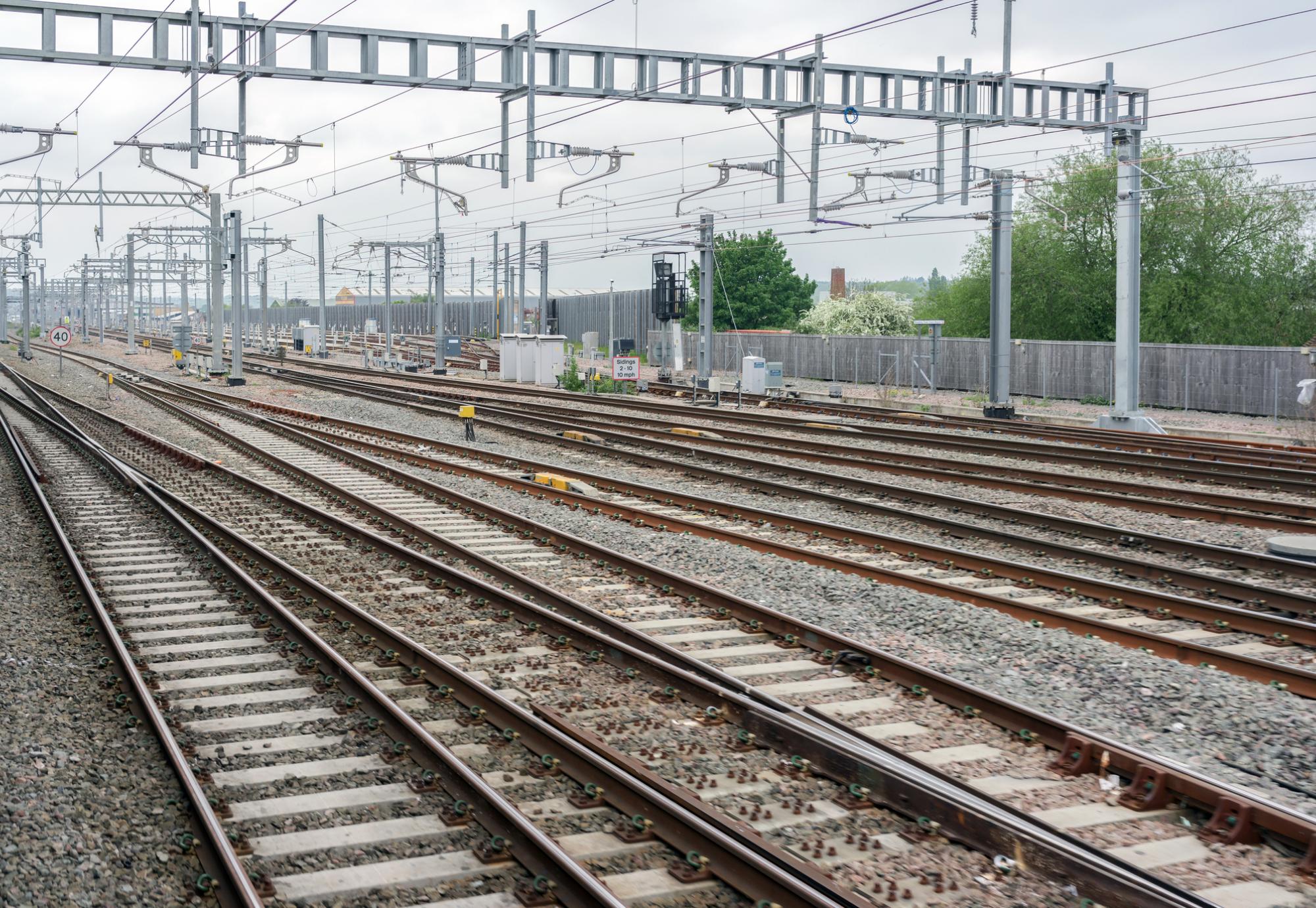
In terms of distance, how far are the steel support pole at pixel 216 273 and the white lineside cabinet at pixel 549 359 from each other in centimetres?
1165

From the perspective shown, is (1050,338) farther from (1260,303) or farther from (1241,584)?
(1241,584)

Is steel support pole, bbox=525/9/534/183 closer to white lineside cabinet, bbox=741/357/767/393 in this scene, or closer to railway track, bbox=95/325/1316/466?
railway track, bbox=95/325/1316/466

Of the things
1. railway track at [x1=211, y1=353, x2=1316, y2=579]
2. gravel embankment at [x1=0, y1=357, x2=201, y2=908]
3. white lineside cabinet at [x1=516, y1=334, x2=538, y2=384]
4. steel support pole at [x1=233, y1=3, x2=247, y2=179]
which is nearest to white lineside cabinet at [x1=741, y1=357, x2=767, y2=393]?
white lineside cabinet at [x1=516, y1=334, x2=538, y2=384]

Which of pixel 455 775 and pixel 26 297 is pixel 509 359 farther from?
pixel 455 775

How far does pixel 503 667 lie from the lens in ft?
28.2

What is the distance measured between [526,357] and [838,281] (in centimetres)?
7586

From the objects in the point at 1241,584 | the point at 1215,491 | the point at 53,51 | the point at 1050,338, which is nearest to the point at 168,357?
the point at 1050,338

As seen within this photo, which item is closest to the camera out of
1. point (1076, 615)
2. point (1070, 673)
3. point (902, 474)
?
point (1070, 673)

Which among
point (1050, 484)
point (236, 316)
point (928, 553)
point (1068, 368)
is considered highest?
point (236, 316)

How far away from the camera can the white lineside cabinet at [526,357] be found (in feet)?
152

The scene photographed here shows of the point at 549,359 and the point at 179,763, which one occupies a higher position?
the point at 549,359

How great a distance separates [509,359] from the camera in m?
47.8

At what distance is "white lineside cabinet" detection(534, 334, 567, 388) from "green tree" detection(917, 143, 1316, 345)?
61.8 feet

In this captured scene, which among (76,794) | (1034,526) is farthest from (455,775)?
(1034,526)
